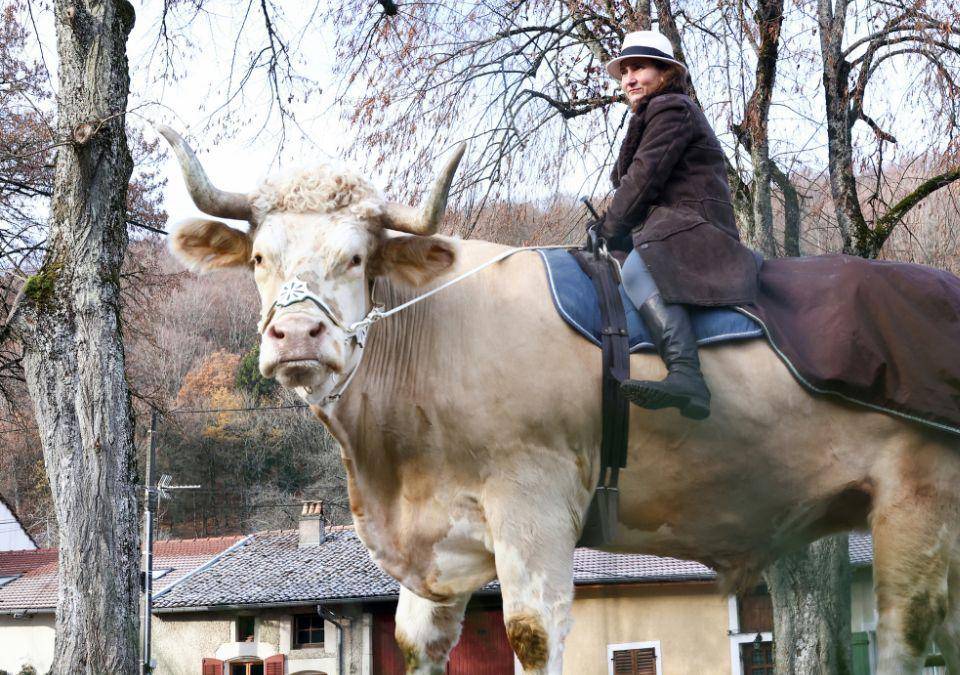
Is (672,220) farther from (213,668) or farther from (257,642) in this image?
(213,668)

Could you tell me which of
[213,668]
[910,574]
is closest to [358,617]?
[213,668]

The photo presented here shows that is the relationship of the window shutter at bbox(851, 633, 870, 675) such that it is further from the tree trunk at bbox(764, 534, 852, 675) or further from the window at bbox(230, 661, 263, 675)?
the window at bbox(230, 661, 263, 675)

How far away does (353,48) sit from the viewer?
13.6 metres

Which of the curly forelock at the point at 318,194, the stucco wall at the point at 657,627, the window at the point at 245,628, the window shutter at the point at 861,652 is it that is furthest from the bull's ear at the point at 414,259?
the window at the point at 245,628

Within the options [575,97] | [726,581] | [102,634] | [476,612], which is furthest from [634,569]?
[726,581]

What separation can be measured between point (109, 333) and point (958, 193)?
10.2 m

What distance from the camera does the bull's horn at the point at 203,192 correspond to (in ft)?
14.7

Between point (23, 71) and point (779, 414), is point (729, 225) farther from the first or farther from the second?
point (23, 71)

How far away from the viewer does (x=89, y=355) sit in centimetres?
892

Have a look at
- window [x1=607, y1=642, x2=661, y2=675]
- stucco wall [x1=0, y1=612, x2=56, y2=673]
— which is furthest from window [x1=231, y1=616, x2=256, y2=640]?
window [x1=607, y1=642, x2=661, y2=675]

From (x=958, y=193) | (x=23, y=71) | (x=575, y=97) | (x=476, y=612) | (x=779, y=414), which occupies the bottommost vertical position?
(x=476, y=612)

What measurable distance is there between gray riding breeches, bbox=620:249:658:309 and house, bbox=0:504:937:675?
20.0 metres

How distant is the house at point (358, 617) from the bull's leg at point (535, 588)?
66.4ft

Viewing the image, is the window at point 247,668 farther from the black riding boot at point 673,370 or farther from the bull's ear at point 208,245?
the black riding boot at point 673,370
